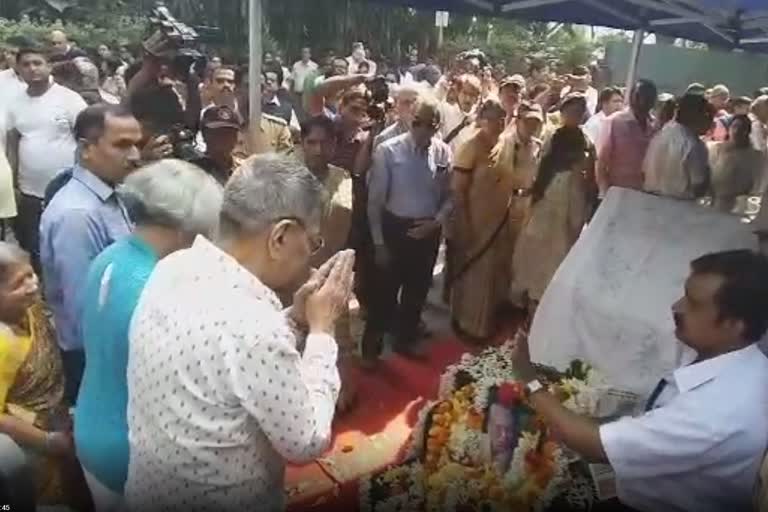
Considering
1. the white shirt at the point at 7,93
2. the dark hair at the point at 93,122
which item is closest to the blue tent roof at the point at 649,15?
the white shirt at the point at 7,93

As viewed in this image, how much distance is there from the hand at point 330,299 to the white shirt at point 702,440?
0.55m

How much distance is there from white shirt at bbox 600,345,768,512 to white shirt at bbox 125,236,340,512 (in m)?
0.57

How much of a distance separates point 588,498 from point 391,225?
212cm

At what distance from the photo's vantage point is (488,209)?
13.3 feet

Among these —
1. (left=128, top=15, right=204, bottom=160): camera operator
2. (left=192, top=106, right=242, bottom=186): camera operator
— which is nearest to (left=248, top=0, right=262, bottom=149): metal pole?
(left=128, top=15, right=204, bottom=160): camera operator

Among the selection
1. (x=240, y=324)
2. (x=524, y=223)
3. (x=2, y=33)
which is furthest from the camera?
(x=2, y=33)

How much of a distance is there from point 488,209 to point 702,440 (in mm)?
2690

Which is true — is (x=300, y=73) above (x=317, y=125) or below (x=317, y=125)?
below

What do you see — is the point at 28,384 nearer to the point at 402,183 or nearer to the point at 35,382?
the point at 35,382

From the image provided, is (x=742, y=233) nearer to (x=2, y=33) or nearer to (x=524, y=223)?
(x=524, y=223)

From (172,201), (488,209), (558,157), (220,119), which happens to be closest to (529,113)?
(558,157)

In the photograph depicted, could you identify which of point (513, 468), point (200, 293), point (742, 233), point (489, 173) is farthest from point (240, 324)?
point (489, 173)

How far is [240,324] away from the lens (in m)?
1.28

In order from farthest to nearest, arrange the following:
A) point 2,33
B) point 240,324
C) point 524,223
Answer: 1. point 2,33
2. point 524,223
3. point 240,324
